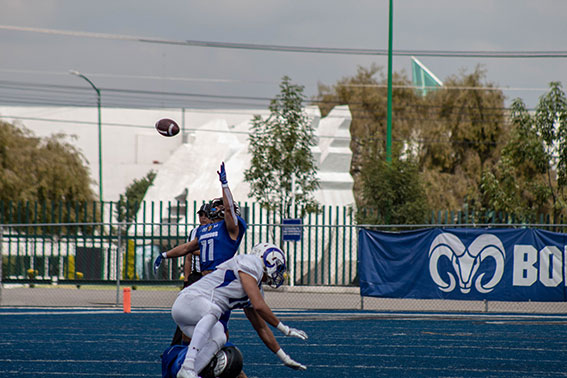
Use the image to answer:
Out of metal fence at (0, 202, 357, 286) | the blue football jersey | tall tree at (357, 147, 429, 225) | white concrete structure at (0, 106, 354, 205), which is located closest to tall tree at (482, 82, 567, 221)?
tall tree at (357, 147, 429, 225)

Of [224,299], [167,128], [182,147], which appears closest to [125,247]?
[167,128]

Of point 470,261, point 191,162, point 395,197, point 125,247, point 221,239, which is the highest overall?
point 191,162

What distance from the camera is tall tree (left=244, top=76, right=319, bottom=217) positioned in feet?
88.2

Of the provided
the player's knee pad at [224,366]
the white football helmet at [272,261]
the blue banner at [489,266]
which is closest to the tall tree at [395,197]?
the blue banner at [489,266]

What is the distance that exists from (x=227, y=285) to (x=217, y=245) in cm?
128

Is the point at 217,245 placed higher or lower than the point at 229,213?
lower

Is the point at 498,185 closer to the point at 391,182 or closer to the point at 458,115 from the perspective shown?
the point at 391,182

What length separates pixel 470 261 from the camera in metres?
18.8

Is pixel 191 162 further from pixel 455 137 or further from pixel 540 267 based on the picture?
pixel 540 267

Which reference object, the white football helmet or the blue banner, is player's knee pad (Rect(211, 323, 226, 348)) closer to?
the white football helmet

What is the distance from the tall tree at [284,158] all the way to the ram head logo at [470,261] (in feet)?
27.6

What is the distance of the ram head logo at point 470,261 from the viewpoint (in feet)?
61.6

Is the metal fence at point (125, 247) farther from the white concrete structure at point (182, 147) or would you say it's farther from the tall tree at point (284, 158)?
the white concrete structure at point (182, 147)

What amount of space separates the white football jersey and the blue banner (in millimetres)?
11720
